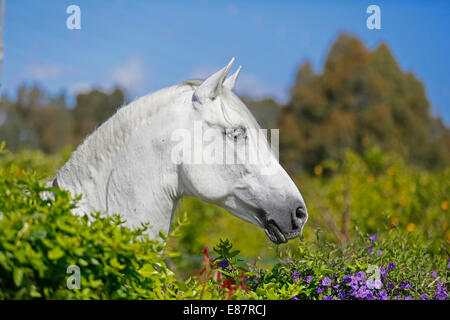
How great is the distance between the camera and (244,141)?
2.13m

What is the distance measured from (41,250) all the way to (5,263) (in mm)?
115

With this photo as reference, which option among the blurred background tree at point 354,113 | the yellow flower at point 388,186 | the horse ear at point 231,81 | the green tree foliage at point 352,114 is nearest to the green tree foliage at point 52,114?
the blurred background tree at point 354,113

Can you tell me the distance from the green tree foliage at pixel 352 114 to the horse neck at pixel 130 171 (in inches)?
918

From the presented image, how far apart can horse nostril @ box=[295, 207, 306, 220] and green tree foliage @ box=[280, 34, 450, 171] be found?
911 inches

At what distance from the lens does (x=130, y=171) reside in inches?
81.9

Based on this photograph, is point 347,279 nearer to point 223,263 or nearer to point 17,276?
point 223,263

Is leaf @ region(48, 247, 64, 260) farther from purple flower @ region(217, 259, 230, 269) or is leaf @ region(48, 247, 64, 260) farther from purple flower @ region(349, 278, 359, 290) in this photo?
purple flower @ region(349, 278, 359, 290)

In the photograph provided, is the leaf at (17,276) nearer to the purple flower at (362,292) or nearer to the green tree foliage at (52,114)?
the purple flower at (362,292)

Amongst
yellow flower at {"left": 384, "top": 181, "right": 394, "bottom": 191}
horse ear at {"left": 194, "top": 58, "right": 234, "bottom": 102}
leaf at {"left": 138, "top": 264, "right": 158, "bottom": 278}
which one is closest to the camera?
leaf at {"left": 138, "top": 264, "right": 158, "bottom": 278}

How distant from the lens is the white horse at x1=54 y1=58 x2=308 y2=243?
2080mm

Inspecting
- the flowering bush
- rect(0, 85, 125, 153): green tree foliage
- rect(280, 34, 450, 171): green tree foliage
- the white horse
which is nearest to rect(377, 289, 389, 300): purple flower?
the flowering bush

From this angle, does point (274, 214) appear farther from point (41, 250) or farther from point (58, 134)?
point (58, 134)

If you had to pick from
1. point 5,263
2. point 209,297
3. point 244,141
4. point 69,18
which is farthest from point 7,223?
point 69,18

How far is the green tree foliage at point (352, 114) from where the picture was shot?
26.1m
